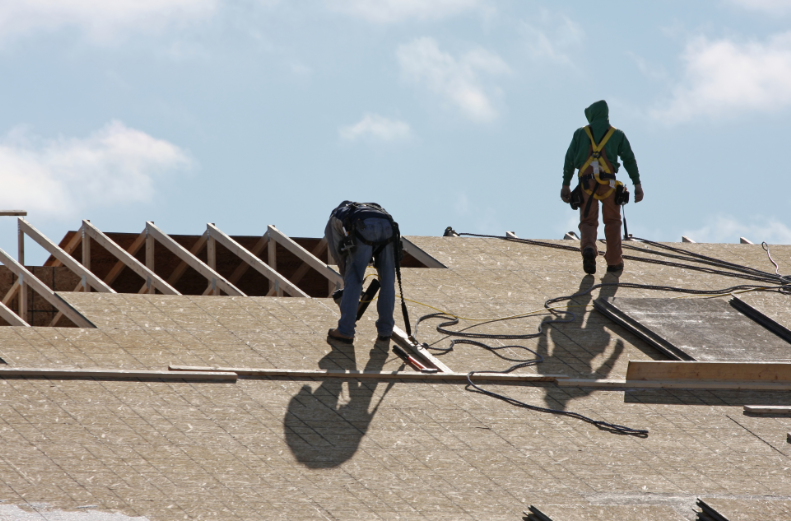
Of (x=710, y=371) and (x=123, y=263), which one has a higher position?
(x=123, y=263)

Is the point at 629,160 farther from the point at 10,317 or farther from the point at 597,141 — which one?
the point at 10,317

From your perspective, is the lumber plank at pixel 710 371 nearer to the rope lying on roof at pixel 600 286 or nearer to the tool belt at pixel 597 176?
the rope lying on roof at pixel 600 286

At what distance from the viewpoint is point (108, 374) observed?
5922mm

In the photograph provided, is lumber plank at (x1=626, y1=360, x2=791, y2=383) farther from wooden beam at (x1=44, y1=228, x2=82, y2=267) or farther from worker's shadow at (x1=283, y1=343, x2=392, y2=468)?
wooden beam at (x1=44, y1=228, x2=82, y2=267)

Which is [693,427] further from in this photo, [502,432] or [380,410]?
[380,410]

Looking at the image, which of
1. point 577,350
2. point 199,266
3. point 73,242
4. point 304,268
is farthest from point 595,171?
point 73,242

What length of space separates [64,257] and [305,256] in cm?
224

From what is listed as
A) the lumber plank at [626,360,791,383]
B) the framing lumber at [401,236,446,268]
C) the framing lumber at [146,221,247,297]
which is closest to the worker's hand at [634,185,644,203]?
the framing lumber at [401,236,446,268]

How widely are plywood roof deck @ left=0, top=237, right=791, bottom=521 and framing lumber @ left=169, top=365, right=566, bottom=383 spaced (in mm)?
81

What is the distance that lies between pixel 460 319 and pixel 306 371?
202cm

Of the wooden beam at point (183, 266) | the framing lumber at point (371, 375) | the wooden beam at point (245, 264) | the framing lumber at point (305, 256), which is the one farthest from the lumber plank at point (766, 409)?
the wooden beam at point (183, 266)

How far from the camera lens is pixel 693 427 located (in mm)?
6059

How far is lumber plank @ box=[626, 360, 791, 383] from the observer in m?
6.66

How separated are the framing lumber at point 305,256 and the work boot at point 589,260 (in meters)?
2.34
